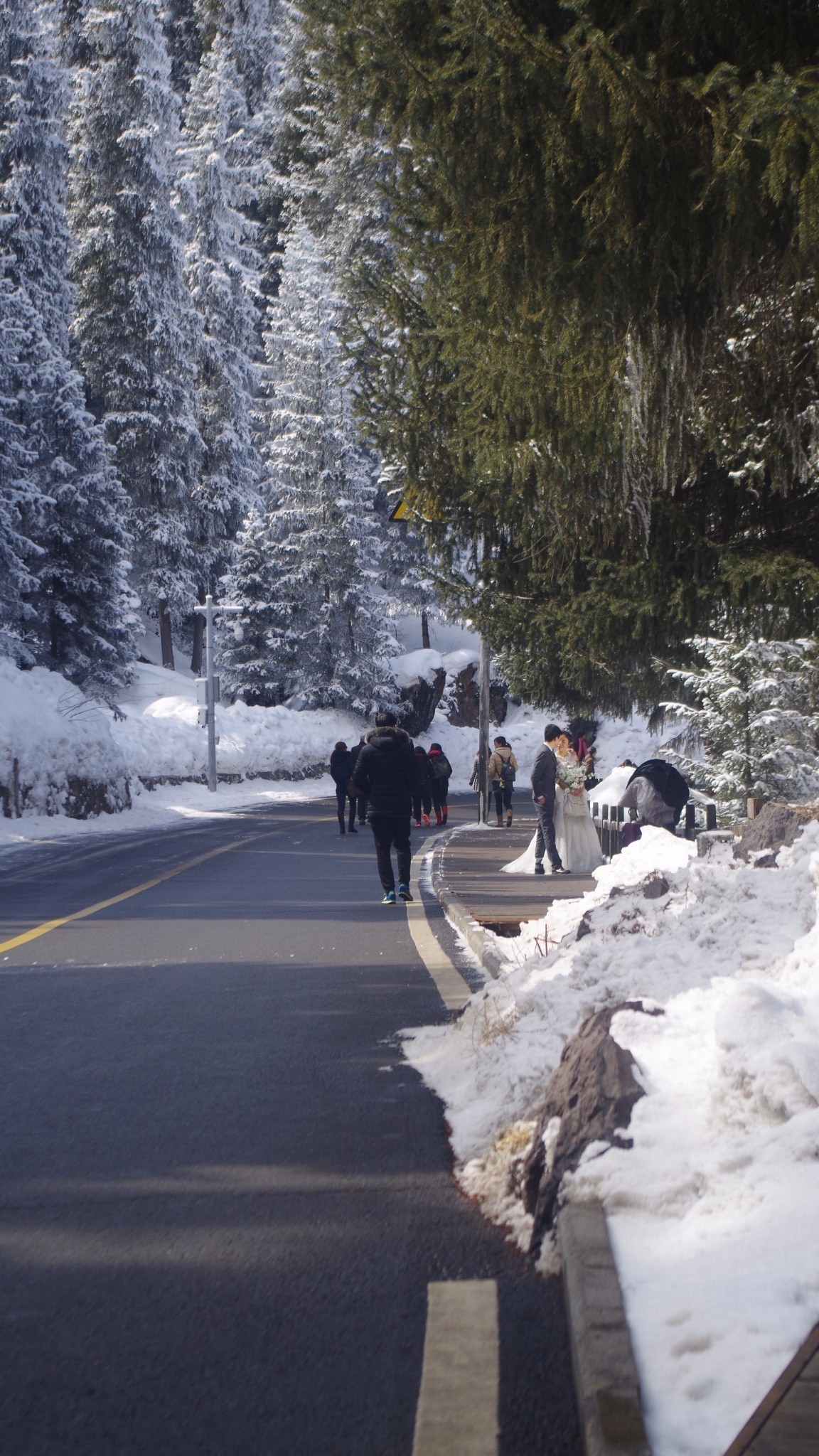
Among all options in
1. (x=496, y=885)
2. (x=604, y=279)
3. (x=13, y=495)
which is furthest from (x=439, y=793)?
(x=604, y=279)

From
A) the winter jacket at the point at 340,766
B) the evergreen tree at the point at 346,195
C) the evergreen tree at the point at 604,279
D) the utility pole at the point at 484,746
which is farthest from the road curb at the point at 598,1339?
the utility pole at the point at 484,746

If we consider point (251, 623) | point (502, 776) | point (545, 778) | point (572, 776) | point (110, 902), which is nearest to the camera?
point (110, 902)

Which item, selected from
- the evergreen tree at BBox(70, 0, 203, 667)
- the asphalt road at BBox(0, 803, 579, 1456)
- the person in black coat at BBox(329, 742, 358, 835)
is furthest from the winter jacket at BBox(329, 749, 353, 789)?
the evergreen tree at BBox(70, 0, 203, 667)

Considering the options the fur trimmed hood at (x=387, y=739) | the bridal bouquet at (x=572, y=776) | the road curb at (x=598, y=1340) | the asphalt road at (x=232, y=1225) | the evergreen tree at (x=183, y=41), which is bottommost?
the asphalt road at (x=232, y=1225)

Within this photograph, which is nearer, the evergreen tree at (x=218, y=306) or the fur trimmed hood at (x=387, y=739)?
the fur trimmed hood at (x=387, y=739)

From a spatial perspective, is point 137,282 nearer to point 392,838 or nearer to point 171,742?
point 171,742

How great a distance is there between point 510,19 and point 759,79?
135cm

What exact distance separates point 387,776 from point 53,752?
13.7 metres

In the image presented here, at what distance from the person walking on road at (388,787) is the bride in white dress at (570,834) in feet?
10.5

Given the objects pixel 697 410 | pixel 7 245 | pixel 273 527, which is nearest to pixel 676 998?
pixel 697 410

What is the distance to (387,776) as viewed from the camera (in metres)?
13.0

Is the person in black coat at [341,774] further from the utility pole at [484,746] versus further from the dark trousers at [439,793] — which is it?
the utility pole at [484,746]

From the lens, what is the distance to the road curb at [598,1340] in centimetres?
255

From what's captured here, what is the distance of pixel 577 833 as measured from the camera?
53.2 ft
